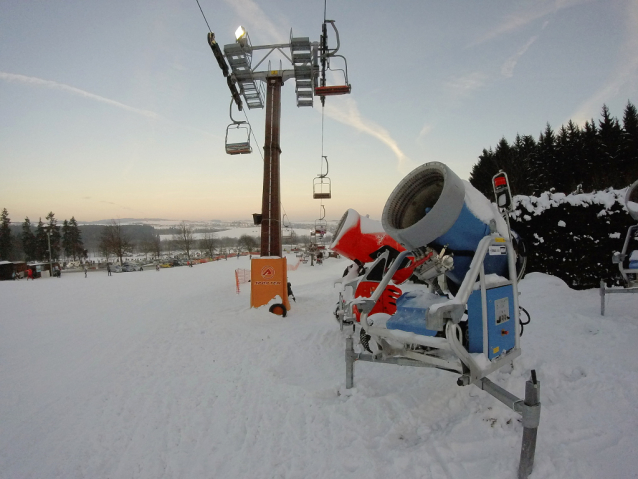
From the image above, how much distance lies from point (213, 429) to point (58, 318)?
10937mm

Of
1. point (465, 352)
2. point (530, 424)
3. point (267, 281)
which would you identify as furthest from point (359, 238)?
point (267, 281)

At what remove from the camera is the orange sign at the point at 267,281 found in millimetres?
9695

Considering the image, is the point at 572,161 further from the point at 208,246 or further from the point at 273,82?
the point at 208,246

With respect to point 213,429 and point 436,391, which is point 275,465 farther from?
point 436,391

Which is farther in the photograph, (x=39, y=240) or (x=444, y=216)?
(x=39, y=240)

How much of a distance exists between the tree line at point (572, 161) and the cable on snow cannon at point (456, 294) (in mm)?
36599

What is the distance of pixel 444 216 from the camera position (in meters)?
3.20

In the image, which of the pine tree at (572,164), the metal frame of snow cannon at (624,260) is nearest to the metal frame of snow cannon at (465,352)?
the metal frame of snow cannon at (624,260)

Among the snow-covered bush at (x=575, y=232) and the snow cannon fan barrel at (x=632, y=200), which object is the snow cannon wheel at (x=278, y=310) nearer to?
the snow-covered bush at (x=575, y=232)

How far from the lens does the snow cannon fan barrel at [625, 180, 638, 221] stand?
21.4 feet

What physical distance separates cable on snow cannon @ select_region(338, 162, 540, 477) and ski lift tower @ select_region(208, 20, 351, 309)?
6476 mm

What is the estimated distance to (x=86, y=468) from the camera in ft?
11.0

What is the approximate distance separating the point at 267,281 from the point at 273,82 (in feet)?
23.4

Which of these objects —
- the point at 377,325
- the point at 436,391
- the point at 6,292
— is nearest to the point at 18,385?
the point at 377,325
